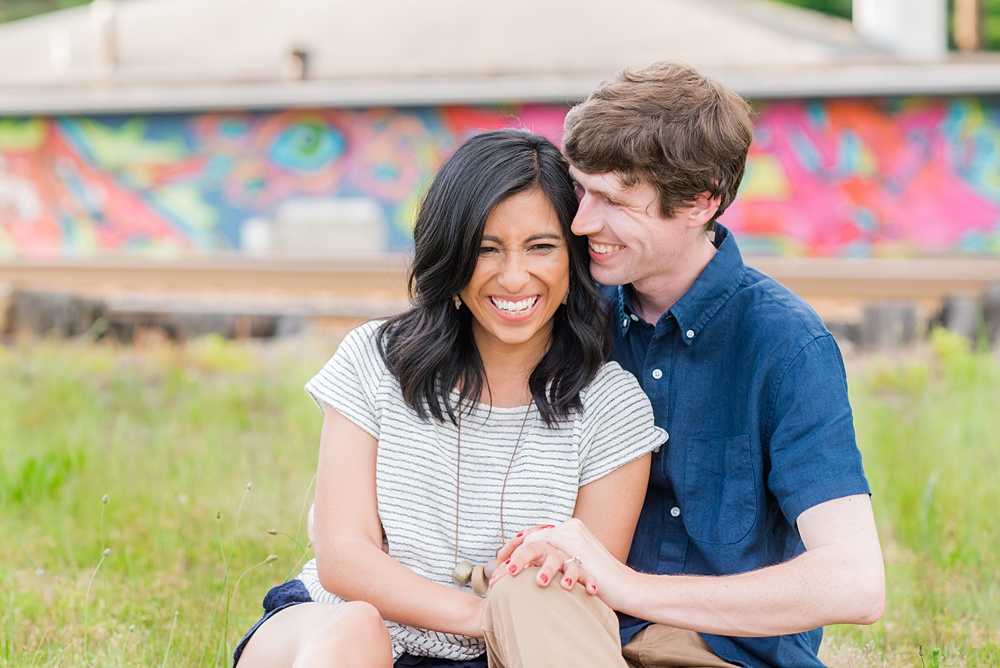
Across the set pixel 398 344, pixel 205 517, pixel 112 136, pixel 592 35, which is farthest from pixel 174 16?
pixel 398 344

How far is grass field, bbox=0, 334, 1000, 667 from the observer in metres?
3.45

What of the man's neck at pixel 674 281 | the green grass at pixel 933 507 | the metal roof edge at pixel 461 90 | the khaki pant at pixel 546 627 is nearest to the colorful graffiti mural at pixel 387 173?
the metal roof edge at pixel 461 90

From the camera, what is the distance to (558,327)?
2.79 metres

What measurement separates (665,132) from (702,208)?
0.24 meters

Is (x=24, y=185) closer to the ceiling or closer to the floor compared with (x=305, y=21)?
closer to the floor

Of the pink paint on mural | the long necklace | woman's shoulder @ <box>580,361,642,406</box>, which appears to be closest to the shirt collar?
woman's shoulder @ <box>580,361,642,406</box>

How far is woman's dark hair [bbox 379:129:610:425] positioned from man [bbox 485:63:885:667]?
0.09 metres

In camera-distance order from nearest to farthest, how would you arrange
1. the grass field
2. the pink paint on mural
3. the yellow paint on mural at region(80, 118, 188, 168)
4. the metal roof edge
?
the grass field < the metal roof edge < the pink paint on mural < the yellow paint on mural at region(80, 118, 188, 168)

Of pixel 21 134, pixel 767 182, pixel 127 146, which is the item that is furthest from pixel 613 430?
pixel 21 134

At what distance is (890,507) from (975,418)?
1.10m

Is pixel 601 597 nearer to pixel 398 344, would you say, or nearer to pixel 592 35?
pixel 398 344

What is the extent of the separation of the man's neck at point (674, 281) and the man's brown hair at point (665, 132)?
163 millimetres

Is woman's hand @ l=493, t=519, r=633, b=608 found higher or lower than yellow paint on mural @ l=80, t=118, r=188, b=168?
higher

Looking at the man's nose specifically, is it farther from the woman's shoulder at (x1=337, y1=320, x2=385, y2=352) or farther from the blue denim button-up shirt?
the woman's shoulder at (x1=337, y1=320, x2=385, y2=352)
